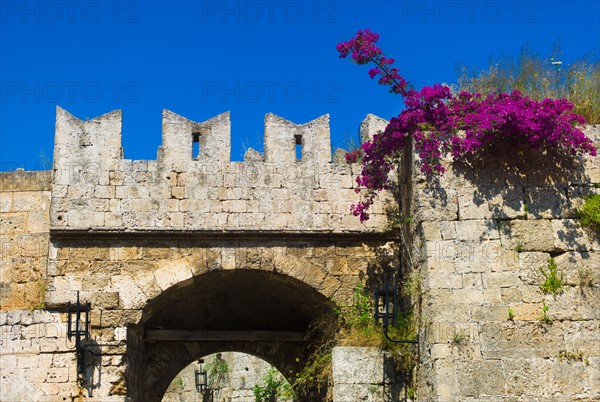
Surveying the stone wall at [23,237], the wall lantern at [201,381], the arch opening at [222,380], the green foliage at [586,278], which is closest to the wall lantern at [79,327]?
the stone wall at [23,237]

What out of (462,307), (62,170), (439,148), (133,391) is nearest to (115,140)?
(62,170)

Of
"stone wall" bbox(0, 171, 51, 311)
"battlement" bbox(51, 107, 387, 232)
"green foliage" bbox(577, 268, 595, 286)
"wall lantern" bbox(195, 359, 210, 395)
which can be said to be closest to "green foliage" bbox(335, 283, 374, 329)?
"battlement" bbox(51, 107, 387, 232)

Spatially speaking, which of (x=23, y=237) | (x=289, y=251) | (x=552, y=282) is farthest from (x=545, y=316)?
(x=23, y=237)

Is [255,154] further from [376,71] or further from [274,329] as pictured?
[274,329]

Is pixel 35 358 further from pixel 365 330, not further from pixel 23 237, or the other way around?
pixel 365 330

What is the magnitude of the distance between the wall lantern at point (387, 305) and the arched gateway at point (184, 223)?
13.1 inches

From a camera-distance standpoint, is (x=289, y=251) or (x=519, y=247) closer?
(x=519, y=247)

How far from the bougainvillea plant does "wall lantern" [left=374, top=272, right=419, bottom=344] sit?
1.36 meters

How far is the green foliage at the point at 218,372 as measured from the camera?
18.6 meters

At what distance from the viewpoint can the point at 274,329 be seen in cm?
1356

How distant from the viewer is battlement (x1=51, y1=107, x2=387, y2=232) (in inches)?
389

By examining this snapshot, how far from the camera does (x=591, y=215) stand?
28.7ft

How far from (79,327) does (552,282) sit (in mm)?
4950

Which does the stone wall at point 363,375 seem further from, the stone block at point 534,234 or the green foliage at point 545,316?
the stone block at point 534,234
